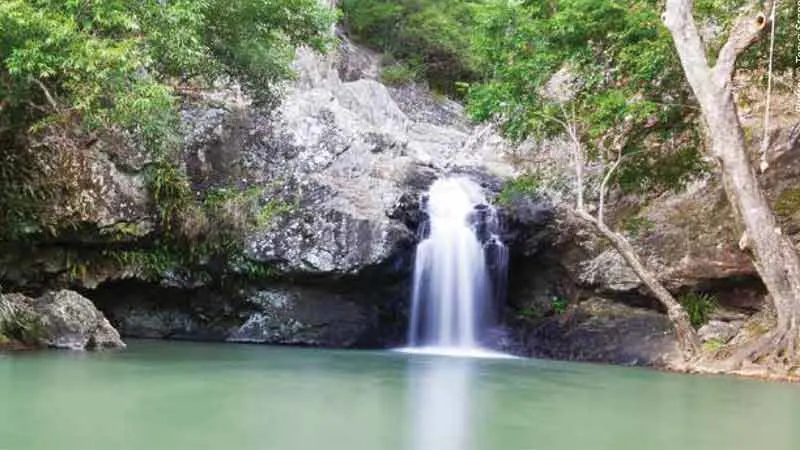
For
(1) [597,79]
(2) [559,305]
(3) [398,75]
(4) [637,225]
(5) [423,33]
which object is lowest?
(2) [559,305]

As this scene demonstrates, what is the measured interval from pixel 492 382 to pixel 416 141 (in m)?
10.7

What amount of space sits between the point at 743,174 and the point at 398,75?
16.8 metres

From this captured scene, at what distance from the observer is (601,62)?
37.4ft

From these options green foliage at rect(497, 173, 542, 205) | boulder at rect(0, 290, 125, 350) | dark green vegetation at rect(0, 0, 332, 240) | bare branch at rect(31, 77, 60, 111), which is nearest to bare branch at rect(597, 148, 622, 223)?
green foliage at rect(497, 173, 542, 205)

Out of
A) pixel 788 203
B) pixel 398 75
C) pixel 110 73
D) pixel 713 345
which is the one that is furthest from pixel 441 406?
pixel 398 75

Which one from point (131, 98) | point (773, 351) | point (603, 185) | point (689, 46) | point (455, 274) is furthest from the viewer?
point (455, 274)

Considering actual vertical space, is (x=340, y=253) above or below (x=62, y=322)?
above

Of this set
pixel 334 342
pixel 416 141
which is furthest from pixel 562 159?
pixel 334 342

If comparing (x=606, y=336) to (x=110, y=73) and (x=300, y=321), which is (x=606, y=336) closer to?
(x=300, y=321)

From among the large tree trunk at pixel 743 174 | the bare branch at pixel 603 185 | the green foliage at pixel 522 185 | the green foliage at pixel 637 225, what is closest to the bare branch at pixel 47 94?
the green foliage at pixel 522 185

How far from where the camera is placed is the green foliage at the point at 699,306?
37.6 feet

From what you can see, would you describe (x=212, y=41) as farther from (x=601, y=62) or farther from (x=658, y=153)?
(x=658, y=153)

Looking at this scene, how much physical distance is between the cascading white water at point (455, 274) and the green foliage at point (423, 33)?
Answer: 12616 millimetres

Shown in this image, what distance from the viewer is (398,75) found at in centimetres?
2509
